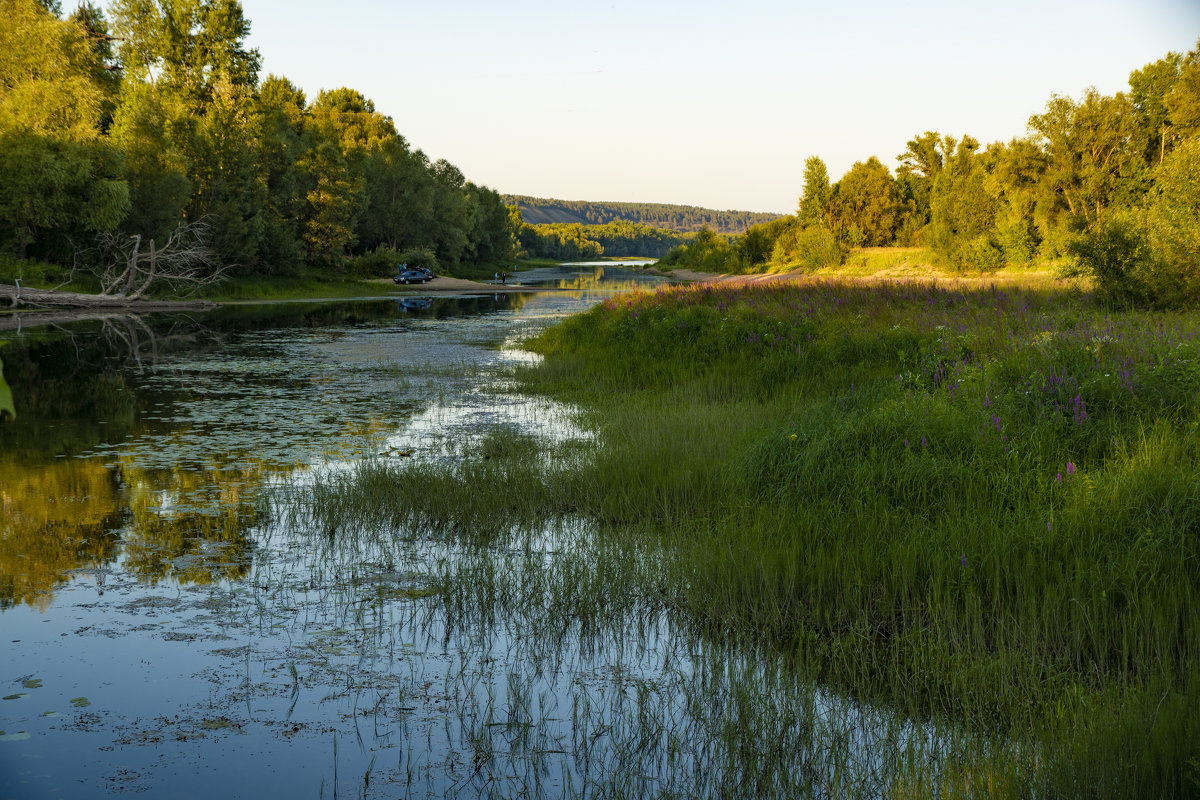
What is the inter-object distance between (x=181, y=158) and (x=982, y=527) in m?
47.1

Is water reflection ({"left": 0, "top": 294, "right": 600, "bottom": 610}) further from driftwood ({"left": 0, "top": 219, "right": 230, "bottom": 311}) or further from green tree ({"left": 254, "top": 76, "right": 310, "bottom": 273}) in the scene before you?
green tree ({"left": 254, "top": 76, "right": 310, "bottom": 273})

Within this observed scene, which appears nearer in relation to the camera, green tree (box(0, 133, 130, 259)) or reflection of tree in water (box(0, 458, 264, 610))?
reflection of tree in water (box(0, 458, 264, 610))

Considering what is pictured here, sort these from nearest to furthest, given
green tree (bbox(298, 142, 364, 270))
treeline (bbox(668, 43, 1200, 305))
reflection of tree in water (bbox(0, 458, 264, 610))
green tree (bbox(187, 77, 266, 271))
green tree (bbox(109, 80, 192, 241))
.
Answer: reflection of tree in water (bbox(0, 458, 264, 610))
treeline (bbox(668, 43, 1200, 305))
green tree (bbox(109, 80, 192, 241))
green tree (bbox(187, 77, 266, 271))
green tree (bbox(298, 142, 364, 270))

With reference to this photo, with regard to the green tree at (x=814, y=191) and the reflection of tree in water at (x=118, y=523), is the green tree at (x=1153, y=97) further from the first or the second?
the reflection of tree in water at (x=118, y=523)

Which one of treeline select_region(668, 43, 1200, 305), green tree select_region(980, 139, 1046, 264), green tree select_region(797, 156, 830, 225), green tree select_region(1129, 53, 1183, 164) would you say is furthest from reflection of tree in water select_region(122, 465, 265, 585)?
green tree select_region(797, 156, 830, 225)

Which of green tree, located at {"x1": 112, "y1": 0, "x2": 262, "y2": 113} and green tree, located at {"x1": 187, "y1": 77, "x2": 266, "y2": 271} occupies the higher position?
green tree, located at {"x1": 112, "y1": 0, "x2": 262, "y2": 113}

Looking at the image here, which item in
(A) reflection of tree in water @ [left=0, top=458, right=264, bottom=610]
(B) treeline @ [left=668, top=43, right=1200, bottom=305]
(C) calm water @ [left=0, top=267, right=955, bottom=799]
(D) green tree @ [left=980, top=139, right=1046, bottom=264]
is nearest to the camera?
(C) calm water @ [left=0, top=267, right=955, bottom=799]

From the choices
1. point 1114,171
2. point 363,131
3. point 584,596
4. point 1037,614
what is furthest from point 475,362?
point 363,131

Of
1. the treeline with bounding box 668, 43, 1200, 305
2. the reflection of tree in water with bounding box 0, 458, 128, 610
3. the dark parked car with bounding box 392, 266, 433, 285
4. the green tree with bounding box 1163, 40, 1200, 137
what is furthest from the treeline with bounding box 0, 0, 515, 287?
the green tree with bounding box 1163, 40, 1200, 137

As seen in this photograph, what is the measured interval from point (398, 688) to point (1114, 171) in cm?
5988

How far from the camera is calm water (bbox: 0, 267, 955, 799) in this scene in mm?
3971

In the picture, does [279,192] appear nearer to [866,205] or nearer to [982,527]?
[982,527]

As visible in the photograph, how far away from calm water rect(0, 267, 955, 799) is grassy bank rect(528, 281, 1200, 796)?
607mm

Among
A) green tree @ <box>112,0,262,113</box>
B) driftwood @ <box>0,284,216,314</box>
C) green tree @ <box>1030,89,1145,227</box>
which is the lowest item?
driftwood @ <box>0,284,216,314</box>
